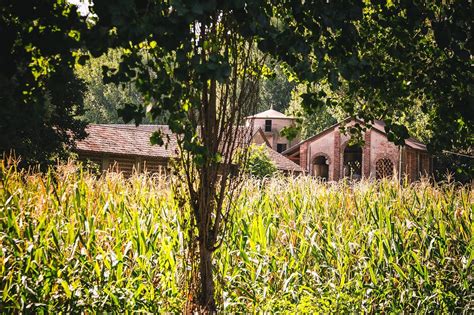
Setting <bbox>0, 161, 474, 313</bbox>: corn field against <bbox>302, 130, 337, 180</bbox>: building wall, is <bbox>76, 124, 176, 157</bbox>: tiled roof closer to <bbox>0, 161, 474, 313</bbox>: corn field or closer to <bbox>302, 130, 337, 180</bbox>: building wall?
<bbox>302, 130, 337, 180</bbox>: building wall

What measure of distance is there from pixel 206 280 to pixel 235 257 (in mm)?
1451

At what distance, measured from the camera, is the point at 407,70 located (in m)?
4.57

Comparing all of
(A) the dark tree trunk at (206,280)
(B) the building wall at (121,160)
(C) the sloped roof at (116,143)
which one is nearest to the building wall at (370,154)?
(C) the sloped roof at (116,143)

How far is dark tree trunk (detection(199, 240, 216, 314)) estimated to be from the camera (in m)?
4.03

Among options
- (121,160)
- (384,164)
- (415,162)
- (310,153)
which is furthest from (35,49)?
(310,153)

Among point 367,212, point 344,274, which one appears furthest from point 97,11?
point 367,212

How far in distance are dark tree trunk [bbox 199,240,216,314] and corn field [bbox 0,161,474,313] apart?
0.17 metres

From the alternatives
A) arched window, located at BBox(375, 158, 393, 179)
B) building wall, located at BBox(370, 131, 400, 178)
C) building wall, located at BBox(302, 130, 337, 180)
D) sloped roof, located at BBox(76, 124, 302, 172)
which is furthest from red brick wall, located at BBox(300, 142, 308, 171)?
sloped roof, located at BBox(76, 124, 302, 172)

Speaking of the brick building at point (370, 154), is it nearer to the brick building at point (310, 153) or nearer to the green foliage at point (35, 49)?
the brick building at point (310, 153)

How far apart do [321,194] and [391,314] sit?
270 cm

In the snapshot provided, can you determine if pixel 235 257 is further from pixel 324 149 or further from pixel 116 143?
pixel 324 149

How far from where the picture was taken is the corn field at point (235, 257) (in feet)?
14.9

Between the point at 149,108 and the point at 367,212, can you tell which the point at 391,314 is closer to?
the point at 367,212

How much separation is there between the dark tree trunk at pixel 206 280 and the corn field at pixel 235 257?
173 millimetres
